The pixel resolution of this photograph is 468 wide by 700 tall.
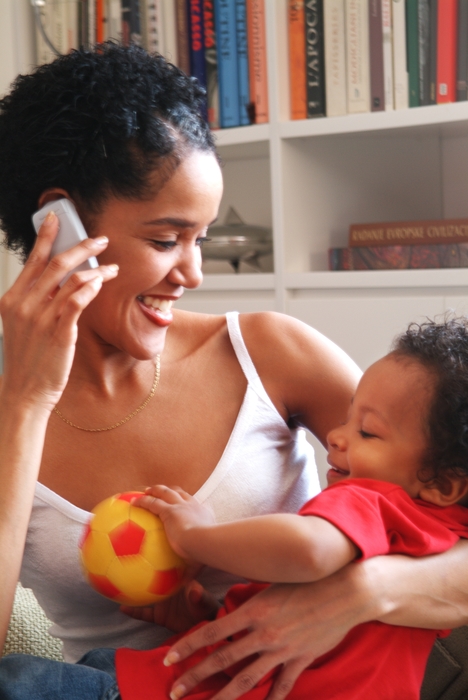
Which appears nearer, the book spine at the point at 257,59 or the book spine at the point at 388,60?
the book spine at the point at 388,60

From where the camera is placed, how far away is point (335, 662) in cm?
94

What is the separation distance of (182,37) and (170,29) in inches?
1.6

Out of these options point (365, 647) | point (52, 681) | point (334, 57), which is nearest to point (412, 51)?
point (334, 57)

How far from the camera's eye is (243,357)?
4.22 feet

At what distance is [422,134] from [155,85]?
1.10 m

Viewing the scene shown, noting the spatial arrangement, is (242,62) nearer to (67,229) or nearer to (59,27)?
(59,27)

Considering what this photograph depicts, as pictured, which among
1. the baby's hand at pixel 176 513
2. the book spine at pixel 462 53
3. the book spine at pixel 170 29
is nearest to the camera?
the baby's hand at pixel 176 513

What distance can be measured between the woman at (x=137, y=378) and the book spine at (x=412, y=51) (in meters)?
0.80

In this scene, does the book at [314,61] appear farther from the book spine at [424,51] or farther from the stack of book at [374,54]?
the book spine at [424,51]

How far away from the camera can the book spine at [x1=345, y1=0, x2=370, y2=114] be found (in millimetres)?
1868

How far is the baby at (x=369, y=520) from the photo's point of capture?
2.87ft

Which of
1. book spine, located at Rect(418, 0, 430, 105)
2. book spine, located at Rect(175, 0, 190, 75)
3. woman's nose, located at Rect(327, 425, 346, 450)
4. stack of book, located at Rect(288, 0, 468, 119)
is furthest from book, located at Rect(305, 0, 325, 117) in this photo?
woman's nose, located at Rect(327, 425, 346, 450)

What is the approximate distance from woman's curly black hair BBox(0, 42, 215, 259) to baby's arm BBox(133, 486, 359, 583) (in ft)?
1.54

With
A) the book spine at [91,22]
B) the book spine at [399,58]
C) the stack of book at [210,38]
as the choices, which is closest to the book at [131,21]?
the stack of book at [210,38]
